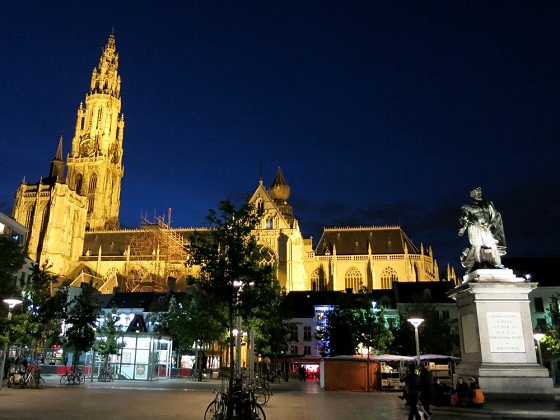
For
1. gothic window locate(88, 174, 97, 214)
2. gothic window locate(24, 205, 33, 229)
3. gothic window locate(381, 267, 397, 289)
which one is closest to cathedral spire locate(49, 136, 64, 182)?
gothic window locate(24, 205, 33, 229)

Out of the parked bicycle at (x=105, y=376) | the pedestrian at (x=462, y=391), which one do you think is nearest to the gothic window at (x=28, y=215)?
the parked bicycle at (x=105, y=376)

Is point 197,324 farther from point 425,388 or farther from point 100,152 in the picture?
point 100,152

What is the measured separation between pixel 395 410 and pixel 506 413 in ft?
23.6

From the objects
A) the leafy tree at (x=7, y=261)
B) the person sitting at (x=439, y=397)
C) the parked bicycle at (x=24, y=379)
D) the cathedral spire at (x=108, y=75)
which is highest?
the cathedral spire at (x=108, y=75)

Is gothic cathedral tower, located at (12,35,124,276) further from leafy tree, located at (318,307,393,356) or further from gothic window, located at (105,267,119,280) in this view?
leafy tree, located at (318,307,393,356)

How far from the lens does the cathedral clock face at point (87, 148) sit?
115 m

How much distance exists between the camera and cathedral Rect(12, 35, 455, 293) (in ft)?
237

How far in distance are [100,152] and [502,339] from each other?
377 feet

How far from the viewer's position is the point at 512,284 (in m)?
12.4

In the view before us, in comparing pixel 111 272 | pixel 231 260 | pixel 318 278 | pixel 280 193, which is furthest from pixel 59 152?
pixel 231 260

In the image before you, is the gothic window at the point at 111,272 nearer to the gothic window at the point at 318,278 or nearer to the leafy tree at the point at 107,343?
the gothic window at the point at 318,278

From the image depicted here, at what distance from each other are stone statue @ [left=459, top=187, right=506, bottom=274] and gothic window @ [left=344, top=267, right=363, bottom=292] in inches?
2615

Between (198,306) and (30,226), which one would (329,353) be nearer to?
(198,306)

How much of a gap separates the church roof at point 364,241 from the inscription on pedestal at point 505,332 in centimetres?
6849
